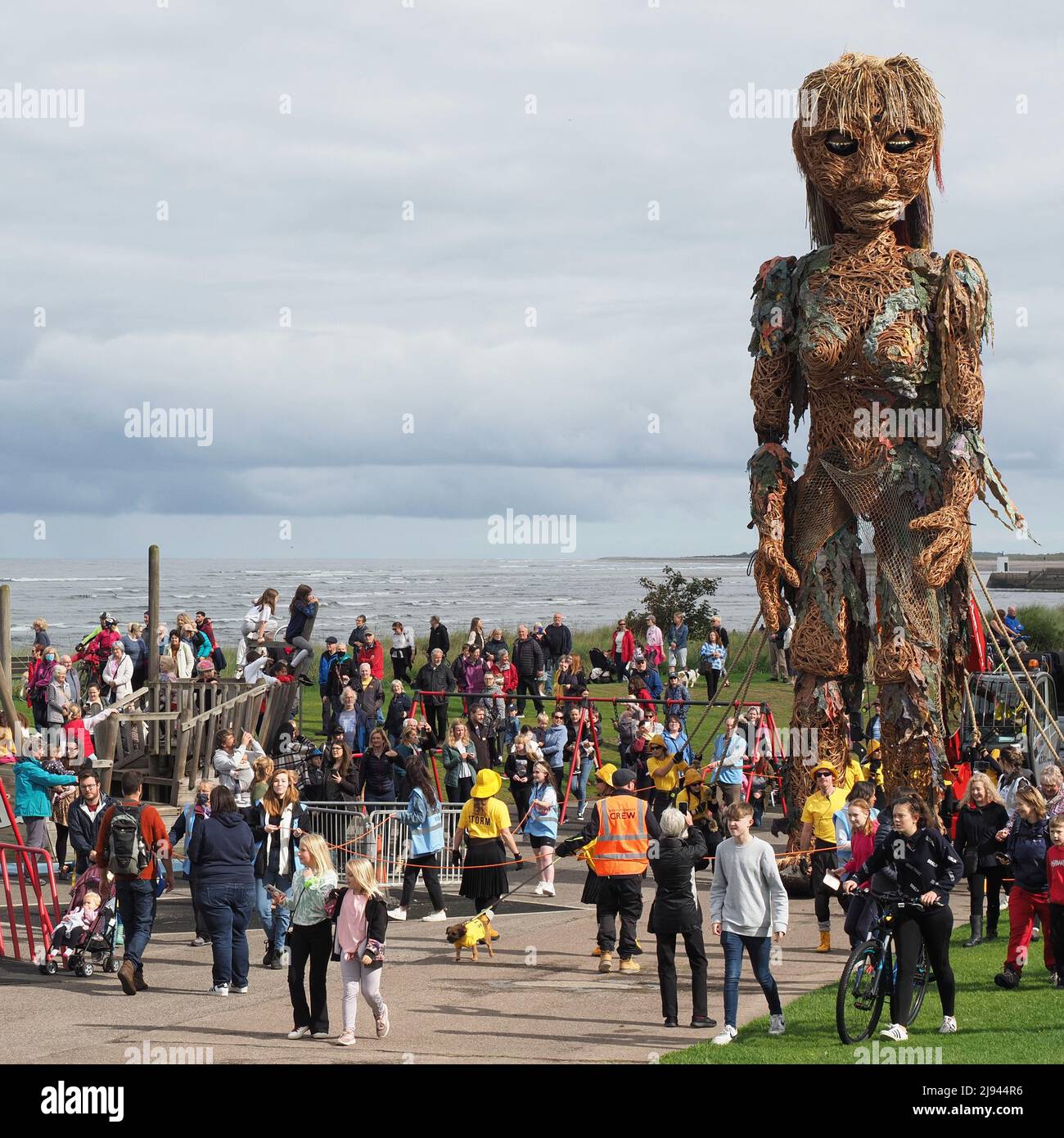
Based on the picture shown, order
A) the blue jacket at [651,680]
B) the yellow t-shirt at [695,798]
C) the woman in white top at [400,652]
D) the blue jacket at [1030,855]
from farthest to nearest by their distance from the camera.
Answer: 1. the woman in white top at [400,652]
2. the blue jacket at [651,680]
3. the yellow t-shirt at [695,798]
4. the blue jacket at [1030,855]

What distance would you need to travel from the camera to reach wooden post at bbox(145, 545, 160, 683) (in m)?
23.0

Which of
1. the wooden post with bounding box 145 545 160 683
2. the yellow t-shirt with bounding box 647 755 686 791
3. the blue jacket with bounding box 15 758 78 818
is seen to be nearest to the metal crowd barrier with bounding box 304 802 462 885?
the yellow t-shirt with bounding box 647 755 686 791

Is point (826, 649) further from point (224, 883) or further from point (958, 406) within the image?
point (224, 883)

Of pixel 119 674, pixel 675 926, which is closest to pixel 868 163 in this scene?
pixel 675 926

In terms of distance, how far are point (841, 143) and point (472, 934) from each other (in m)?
7.82

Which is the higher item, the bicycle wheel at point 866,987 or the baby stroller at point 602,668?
the baby stroller at point 602,668

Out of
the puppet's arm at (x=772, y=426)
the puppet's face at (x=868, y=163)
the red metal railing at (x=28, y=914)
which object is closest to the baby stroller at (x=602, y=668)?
the puppet's arm at (x=772, y=426)

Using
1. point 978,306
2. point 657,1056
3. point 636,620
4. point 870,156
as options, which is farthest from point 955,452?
point 636,620

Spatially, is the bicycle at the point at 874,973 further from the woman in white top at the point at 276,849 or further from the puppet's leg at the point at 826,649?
the woman in white top at the point at 276,849

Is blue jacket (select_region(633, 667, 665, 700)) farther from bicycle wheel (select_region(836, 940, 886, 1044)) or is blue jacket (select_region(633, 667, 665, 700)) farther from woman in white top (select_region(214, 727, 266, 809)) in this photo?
bicycle wheel (select_region(836, 940, 886, 1044))

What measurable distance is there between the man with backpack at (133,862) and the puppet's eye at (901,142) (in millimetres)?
8750

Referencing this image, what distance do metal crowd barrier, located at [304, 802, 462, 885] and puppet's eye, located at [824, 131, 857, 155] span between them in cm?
791

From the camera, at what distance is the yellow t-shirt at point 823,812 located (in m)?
14.8

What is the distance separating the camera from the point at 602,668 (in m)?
33.6
